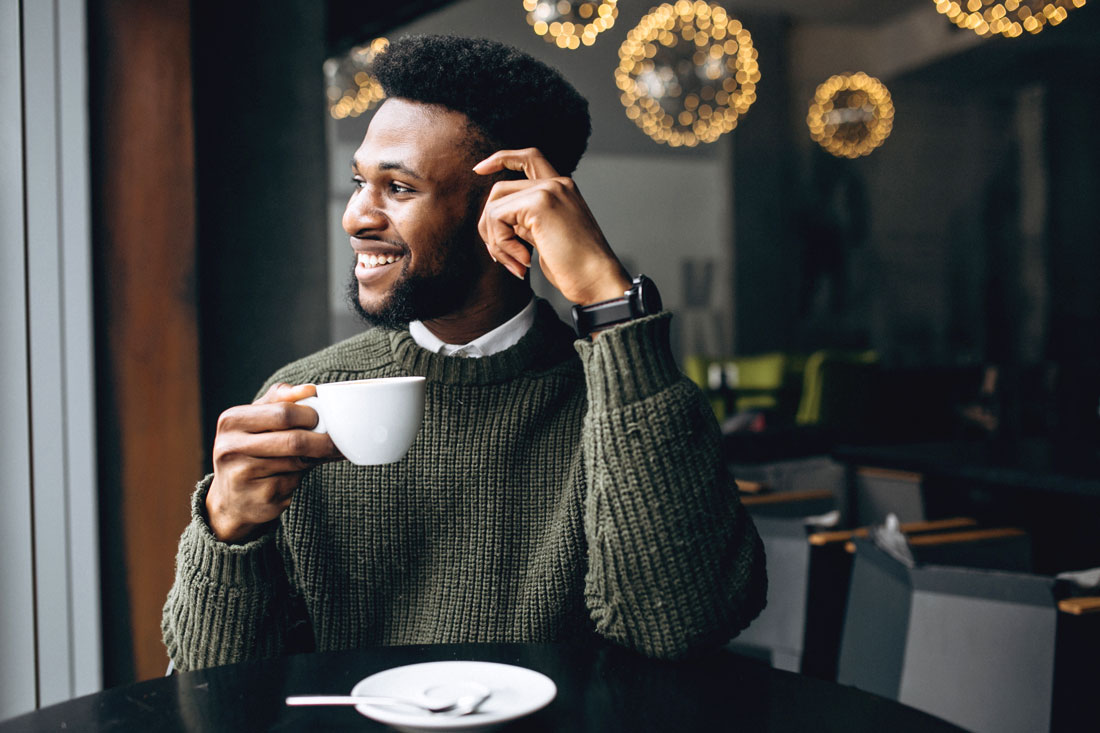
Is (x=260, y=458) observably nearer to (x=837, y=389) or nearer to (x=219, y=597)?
(x=219, y=597)

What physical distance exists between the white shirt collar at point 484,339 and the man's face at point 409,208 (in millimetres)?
70

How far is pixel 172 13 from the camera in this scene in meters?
1.71

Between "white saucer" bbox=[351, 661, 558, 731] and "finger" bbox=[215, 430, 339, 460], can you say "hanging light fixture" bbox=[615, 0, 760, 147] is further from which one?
"white saucer" bbox=[351, 661, 558, 731]

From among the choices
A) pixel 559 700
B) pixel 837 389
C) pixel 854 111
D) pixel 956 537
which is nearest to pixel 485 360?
pixel 559 700

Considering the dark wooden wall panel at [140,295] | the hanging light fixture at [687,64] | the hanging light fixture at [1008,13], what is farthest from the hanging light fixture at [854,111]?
the dark wooden wall panel at [140,295]

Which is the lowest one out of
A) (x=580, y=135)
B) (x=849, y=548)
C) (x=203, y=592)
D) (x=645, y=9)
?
(x=849, y=548)

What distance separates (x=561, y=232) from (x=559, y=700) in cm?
48

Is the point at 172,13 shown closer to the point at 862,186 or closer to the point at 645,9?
the point at 645,9

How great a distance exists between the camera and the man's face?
1.08 metres

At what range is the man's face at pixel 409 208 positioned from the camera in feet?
3.55

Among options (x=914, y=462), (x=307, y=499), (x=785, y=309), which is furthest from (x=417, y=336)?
(x=785, y=309)

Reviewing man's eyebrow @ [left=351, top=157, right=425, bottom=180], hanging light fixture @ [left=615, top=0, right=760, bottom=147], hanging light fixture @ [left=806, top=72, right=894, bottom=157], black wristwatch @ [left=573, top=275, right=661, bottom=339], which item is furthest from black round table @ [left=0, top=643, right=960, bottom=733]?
hanging light fixture @ [left=806, top=72, right=894, bottom=157]

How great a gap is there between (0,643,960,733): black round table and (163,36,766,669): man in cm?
11

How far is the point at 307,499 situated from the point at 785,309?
8.05m
